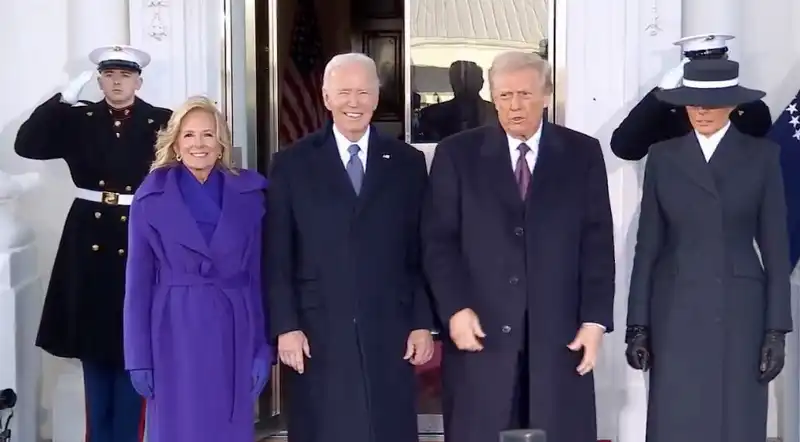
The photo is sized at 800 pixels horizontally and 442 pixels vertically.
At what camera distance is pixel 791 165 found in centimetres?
371

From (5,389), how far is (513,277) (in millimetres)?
2191

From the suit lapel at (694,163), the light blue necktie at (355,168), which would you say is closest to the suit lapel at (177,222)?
the light blue necktie at (355,168)

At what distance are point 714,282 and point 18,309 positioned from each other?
2.76m

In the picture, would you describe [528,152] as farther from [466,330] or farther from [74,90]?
[74,90]

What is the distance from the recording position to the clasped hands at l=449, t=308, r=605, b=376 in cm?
275

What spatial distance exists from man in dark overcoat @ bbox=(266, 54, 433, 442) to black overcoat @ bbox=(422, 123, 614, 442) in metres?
0.15

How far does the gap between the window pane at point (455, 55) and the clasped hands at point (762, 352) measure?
1.80 meters

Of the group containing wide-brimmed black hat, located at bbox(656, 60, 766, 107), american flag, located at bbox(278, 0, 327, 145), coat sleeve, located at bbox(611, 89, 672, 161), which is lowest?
coat sleeve, located at bbox(611, 89, 672, 161)

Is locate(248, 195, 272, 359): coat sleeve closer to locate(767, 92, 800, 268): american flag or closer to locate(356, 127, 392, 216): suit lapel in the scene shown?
locate(356, 127, 392, 216): suit lapel

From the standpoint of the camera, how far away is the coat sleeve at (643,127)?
11.4ft

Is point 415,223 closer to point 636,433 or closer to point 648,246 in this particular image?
point 648,246

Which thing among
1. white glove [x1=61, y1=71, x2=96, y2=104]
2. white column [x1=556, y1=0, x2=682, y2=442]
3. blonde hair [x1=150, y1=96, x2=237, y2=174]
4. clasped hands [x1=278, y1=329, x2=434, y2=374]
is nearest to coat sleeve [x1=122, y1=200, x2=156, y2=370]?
blonde hair [x1=150, y1=96, x2=237, y2=174]

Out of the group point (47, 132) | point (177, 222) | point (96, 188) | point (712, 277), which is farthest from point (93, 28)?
point (712, 277)

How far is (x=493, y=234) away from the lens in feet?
9.14
